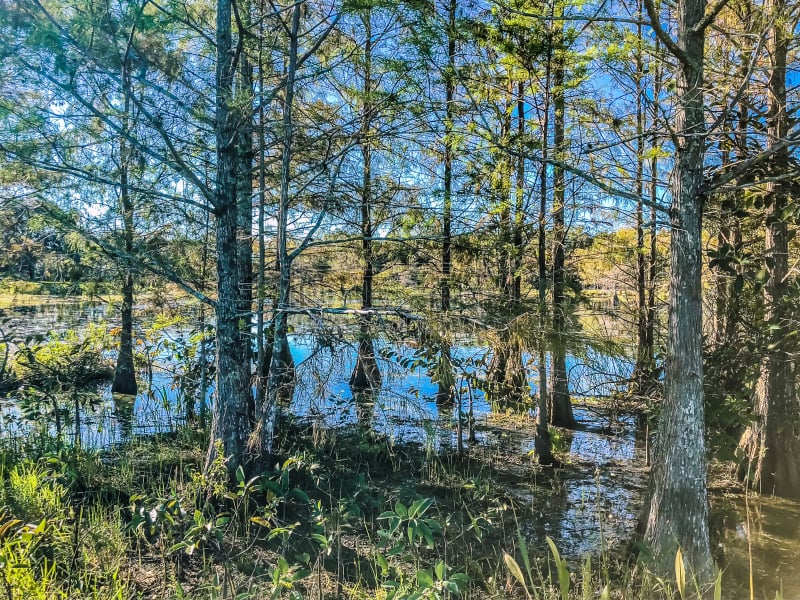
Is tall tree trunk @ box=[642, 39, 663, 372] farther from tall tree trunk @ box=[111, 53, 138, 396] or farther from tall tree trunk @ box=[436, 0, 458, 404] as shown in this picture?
tall tree trunk @ box=[111, 53, 138, 396]

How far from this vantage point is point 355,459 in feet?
21.7

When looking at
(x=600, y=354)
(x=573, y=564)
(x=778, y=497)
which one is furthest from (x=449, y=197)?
(x=778, y=497)

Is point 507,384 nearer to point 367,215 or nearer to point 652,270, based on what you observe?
point 652,270

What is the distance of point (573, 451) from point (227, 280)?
5428mm

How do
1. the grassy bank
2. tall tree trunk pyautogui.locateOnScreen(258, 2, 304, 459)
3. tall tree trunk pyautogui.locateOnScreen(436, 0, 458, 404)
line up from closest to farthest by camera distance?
the grassy bank < tall tree trunk pyautogui.locateOnScreen(258, 2, 304, 459) < tall tree trunk pyautogui.locateOnScreen(436, 0, 458, 404)

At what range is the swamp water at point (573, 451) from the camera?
444cm

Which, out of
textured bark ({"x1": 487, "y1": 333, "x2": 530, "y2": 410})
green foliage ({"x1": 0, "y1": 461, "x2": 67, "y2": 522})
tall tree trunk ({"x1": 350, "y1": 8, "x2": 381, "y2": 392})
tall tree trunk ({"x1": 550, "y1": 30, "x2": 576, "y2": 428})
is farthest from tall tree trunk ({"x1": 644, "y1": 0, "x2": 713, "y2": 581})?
green foliage ({"x1": 0, "y1": 461, "x2": 67, "y2": 522})

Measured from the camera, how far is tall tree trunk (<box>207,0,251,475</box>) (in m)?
4.56

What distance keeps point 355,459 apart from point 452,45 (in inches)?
267

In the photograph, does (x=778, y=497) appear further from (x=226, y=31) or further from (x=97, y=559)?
(x=226, y=31)

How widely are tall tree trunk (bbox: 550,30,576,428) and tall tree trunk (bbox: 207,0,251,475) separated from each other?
304 cm

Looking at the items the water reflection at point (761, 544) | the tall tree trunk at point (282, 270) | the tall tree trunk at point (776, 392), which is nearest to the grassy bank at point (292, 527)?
the tall tree trunk at point (282, 270)

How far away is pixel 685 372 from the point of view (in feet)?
12.3

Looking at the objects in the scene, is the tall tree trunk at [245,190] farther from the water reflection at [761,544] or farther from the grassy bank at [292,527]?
the water reflection at [761,544]
